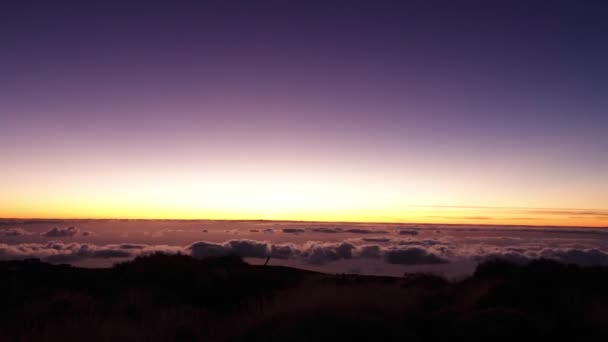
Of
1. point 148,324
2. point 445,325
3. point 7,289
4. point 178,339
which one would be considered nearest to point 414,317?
point 445,325

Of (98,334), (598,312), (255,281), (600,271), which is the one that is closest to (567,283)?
(600,271)

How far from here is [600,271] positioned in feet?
69.5

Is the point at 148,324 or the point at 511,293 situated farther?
the point at 511,293

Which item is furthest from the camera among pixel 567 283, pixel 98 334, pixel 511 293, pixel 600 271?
pixel 600 271

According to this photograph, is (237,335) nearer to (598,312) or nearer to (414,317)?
(414,317)

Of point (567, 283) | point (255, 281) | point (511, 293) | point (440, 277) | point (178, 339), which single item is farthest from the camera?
point (440, 277)

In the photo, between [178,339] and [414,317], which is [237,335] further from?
[414,317]

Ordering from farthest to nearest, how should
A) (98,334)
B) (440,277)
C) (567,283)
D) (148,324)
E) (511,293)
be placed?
(440,277) < (567,283) < (511,293) < (148,324) < (98,334)

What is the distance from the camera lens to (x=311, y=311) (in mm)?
10586

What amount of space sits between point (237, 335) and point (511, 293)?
888cm

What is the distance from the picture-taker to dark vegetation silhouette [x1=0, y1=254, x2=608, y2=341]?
993 cm

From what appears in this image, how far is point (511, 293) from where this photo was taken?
1415cm

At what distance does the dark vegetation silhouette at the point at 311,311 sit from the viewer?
9930mm

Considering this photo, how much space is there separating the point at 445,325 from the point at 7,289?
56.2ft
